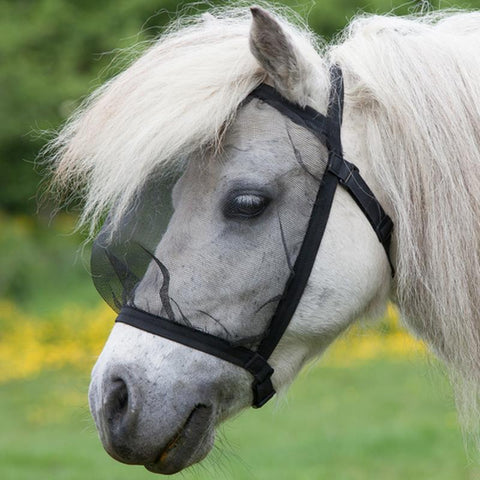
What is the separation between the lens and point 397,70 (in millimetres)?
2348

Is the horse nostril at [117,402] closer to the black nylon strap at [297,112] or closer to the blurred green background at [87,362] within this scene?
the blurred green background at [87,362]

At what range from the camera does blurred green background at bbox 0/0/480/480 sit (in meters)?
6.03

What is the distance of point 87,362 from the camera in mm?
10211

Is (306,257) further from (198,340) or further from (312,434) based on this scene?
(312,434)

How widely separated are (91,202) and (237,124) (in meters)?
0.46

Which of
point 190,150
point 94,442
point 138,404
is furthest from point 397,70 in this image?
point 94,442

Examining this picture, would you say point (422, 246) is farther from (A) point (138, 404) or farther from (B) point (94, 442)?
(B) point (94, 442)

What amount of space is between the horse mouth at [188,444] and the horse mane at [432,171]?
0.63 metres

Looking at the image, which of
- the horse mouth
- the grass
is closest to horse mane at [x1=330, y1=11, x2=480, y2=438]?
the grass

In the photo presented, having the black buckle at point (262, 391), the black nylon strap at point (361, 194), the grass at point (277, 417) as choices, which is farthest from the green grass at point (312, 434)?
the black nylon strap at point (361, 194)

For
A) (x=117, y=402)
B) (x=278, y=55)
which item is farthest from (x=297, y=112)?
(x=117, y=402)

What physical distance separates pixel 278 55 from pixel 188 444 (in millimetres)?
1018

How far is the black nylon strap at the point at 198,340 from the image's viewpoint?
2.19 m

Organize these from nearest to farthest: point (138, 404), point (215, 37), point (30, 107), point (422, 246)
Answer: point (138, 404)
point (422, 246)
point (215, 37)
point (30, 107)
